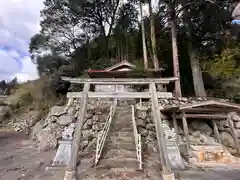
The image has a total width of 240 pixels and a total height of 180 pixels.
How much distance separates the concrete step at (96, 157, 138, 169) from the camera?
521 cm

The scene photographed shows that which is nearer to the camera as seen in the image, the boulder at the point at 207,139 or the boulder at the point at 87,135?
the boulder at the point at 207,139

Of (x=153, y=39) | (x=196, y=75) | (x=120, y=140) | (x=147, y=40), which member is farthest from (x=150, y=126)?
(x=147, y=40)

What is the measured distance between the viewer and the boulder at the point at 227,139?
8398 mm

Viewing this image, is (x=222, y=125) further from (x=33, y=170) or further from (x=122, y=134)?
(x=33, y=170)

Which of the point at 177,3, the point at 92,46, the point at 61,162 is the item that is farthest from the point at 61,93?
the point at 177,3

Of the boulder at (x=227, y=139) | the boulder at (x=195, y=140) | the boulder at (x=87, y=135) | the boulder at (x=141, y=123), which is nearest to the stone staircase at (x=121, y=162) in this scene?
the boulder at (x=141, y=123)

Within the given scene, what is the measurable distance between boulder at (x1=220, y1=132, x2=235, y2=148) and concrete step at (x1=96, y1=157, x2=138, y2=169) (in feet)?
17.9

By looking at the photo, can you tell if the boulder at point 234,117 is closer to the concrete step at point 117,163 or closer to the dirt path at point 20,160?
the concrete step at point 117,163

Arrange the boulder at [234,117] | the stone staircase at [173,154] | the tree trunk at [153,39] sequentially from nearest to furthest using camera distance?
the stone staircase at [173,154] → the boulder at [234,117] → the tree trunk at [153,39]

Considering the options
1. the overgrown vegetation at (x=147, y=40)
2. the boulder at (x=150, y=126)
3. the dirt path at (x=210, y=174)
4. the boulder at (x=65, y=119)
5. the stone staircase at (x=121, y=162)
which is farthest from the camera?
the overgrown vegetation at (x=147, y=40)

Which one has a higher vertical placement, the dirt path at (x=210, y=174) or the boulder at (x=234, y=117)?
the boulder at (x=234, y=117)

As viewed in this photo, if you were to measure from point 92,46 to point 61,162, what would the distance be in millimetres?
14990

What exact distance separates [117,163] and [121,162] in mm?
139

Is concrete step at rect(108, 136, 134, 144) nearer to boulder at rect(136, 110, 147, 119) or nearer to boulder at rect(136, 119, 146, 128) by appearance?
boulder at rect(136, 119, 146, 128)
